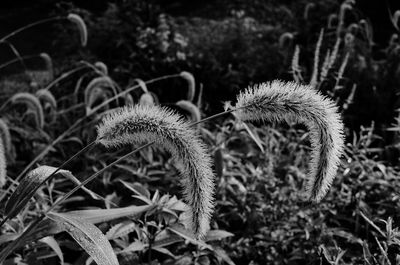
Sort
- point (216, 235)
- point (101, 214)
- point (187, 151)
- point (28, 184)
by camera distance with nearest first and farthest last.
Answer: point (187, 151)
point (28, 184)
point (101, 214)
point (216, 235)

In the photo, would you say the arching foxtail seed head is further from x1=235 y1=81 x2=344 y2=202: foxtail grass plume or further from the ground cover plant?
x1=235 y1=81 x2=344 y2=202: foxtail grass plume

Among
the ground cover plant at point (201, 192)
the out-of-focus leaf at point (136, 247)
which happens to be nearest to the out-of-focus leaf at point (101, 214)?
the ground cover plant at point (201, 192)

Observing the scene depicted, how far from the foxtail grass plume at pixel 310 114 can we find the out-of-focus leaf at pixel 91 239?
1.92 ft

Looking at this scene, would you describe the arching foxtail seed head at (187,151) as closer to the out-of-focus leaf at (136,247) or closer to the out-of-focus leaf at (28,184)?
the out-of-focus leaf at (28,184)

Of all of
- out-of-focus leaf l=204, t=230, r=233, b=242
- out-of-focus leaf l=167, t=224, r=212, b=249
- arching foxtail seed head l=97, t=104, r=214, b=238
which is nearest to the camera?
arching foxtail seed head l=97, t=104, r=214, b=238

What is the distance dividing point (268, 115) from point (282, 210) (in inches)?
59.8

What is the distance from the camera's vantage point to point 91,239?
5.15ft

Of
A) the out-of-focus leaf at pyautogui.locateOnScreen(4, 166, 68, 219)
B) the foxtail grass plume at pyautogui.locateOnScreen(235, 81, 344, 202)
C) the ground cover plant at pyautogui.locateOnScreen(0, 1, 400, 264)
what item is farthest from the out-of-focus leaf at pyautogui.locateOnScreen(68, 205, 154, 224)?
the foxtail grass plume at pyautogui.locateOnScreen(235, 81, 344, 202)

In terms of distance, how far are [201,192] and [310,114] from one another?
41cm

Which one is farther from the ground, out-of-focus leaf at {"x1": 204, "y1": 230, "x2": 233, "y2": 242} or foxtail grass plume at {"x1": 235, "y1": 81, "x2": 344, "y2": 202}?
foxtail grass plume at {"x1": 235, "y1": 81, "x2": 344, "y2": 202}

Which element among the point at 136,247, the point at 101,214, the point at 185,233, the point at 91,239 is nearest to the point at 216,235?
the point at 185,233

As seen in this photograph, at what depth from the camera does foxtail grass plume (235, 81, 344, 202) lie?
1.57 meters

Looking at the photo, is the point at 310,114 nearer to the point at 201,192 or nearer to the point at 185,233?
the point at 201,192

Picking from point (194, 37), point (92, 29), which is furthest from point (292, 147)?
point (92, 29)
